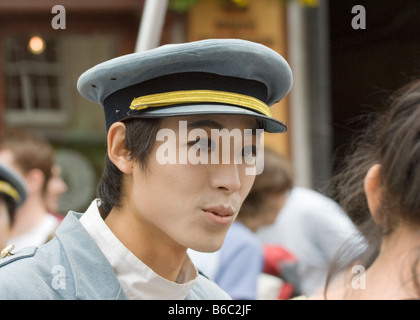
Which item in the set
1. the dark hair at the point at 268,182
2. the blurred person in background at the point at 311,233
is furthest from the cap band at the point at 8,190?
the blurred person in background at the point at 311,233

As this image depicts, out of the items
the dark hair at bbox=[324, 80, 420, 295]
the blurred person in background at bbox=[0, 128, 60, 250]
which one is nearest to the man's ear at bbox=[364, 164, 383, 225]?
the dark hair at bbox=[324, 80, 420, 295]

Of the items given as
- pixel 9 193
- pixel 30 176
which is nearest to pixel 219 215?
pixel 9 193

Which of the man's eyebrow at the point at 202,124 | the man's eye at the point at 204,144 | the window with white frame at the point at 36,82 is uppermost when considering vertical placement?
the window with white frame at the point at 36,82

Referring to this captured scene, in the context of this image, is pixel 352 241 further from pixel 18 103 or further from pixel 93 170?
pixel 18 103

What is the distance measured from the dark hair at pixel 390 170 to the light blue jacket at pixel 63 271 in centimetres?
56

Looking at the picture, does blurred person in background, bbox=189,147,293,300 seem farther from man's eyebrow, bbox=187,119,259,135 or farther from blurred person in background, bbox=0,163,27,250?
man's eyebrow, bbox=187,119,259,135

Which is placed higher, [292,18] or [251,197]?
[292,18]

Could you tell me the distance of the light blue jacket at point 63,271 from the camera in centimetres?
152

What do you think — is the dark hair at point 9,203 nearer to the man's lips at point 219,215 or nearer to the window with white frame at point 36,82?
the man's lips at point 219,215

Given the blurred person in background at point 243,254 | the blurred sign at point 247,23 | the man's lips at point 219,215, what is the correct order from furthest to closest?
the blurred sign at point 247,23
the blurred person in background at point 243,254
the man's lips at point 219,215

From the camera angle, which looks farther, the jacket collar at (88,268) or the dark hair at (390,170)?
the jacket collar at (88,268)

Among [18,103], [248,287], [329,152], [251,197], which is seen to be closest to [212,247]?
[248,287]

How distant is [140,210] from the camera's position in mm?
1605
